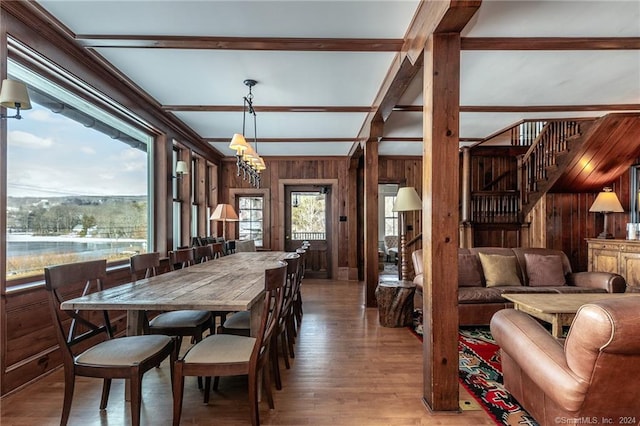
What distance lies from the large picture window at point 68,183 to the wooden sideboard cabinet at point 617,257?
262 inches

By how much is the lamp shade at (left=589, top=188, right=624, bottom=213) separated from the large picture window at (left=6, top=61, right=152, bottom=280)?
7.05 metres

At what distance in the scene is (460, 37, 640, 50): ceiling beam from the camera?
273cm

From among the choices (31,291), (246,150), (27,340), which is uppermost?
(246,150)

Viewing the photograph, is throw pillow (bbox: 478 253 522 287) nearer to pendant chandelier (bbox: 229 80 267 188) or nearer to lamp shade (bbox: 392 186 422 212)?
lamp shade (bbox: 392 186 422 212)

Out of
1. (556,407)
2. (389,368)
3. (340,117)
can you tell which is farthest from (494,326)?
(340,117)

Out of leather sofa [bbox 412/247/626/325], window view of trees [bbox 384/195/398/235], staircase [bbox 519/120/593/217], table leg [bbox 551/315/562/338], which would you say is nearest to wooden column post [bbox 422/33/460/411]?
table leg [bbox 551/315/562/338]

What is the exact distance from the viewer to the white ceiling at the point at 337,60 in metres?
2.41

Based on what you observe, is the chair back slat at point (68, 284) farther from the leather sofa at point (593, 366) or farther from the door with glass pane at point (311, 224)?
the door with glass pane at point (311, 224)

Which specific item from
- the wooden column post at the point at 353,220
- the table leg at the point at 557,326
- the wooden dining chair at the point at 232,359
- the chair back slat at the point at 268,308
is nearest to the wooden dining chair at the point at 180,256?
the wooden dining chair at the point at 232,359

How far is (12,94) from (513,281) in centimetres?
500

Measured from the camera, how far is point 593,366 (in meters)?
1.46

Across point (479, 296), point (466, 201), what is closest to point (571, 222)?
point (466, 201)

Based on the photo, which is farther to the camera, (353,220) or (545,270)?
(353,220)

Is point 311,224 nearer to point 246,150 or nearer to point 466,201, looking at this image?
point 466,201
